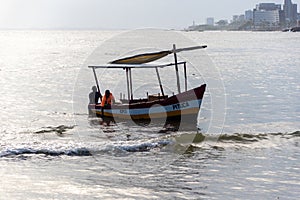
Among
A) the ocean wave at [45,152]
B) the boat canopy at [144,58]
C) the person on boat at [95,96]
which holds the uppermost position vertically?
the boat canopy at [144,58]

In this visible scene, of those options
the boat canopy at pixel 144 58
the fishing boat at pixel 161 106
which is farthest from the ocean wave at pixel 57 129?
the boat canopy at pixel 144 58

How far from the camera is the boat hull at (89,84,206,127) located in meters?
28.1

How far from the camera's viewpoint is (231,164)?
64.5 ft

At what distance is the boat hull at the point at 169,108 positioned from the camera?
28.1 m

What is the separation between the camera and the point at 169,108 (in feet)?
92.4

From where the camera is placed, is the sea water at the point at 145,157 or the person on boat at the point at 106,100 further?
the person on boat at the point at 106,100

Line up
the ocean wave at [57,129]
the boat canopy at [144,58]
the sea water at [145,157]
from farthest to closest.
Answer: the ocean wave at [57,129], the boat canopy at [144,58], the sea water at [145,157]

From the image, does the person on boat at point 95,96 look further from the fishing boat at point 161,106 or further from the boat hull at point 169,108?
the boat hull at point 169,108

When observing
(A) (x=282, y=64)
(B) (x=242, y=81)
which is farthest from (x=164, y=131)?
(A) (x=282, y=64)

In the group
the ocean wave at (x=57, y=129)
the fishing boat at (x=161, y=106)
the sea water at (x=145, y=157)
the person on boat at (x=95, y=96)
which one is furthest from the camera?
the person on boat at (x=95, y=96)

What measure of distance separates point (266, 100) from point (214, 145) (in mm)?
16608

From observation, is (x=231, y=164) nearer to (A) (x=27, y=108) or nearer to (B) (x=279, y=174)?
(B) (x=279, y=174)

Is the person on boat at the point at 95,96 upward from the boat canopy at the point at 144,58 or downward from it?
downward

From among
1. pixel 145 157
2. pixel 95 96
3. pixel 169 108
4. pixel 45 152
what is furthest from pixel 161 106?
pixel 45 152
